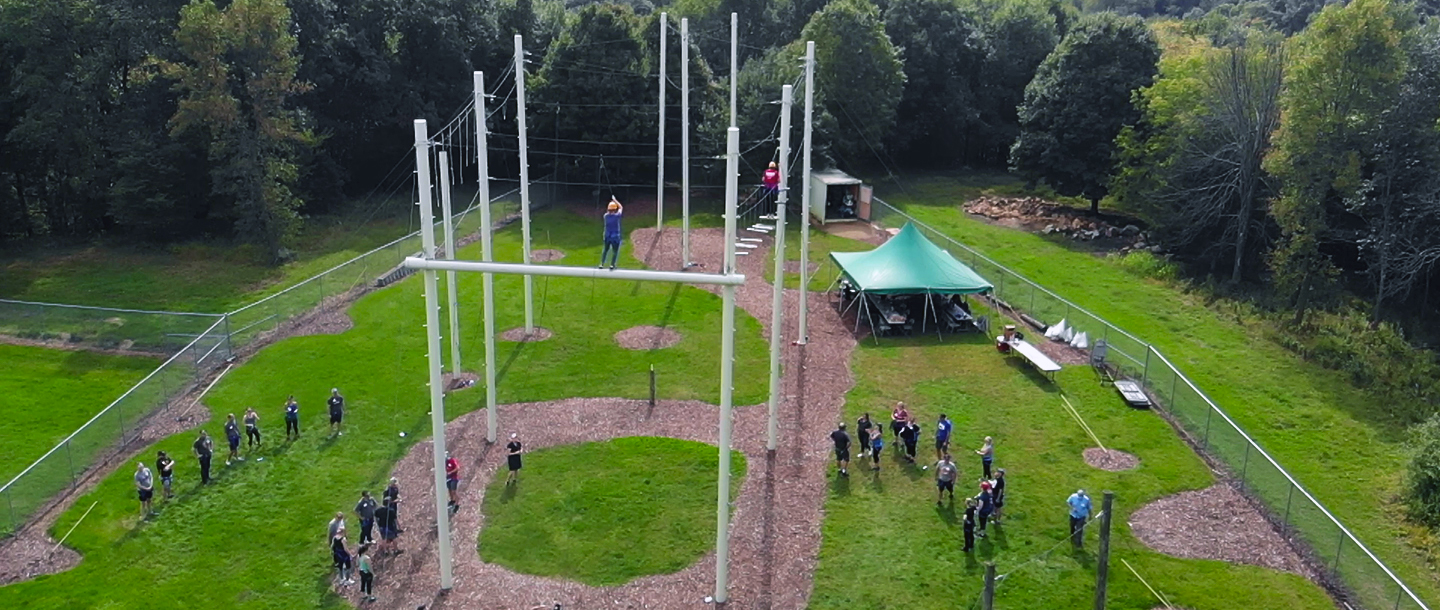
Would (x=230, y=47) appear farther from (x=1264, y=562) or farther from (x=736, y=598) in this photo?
(x=1264, y=562)

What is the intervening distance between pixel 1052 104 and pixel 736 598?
127 feet

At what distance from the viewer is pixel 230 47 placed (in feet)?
128

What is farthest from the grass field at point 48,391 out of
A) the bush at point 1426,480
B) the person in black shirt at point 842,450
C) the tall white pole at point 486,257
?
the bush at point 1426,480

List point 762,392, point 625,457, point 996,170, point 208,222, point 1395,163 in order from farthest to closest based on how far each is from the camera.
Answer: point 996,170
point 208,222
point 1395,163
point 762,392
point 625,457

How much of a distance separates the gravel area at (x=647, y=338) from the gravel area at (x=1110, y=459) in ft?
42.0

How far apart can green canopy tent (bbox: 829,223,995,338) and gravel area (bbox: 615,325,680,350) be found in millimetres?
6008

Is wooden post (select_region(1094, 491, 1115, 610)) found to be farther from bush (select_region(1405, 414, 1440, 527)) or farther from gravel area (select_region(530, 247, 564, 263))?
gravel area (select_region(530, 247, 564, 263))

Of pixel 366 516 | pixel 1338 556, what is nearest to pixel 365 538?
pixel 366 516

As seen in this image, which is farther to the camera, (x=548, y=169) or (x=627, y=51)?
(x=548, y=169)

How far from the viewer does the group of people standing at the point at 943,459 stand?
808 inches

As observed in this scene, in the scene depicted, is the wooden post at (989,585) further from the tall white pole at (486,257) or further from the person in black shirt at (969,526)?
the tall white pole at (486,257)

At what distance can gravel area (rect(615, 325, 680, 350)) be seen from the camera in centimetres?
3113

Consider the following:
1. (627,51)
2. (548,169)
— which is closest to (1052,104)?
(627,51)

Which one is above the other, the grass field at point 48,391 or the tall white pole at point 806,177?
the tall white pole at point 806,177
